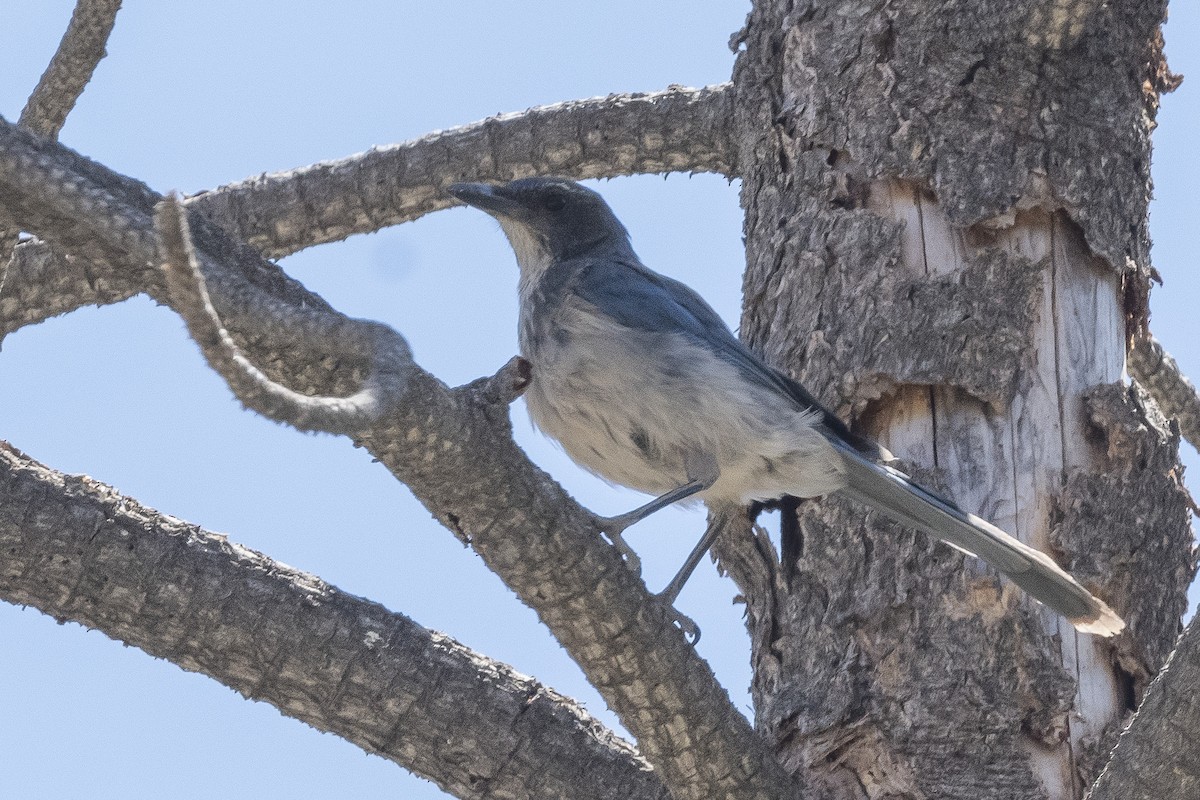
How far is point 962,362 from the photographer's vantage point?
162 inches

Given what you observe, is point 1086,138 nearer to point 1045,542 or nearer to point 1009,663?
point 1045,542

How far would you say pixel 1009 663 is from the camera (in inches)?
150

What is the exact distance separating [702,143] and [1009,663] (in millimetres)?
2370

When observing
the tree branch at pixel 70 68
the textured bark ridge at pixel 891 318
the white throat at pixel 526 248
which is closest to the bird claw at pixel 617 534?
the textured bark ridge at pixel 891 318

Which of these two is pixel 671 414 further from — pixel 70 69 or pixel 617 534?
pixel 70 69

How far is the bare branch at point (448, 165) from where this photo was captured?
219 inches

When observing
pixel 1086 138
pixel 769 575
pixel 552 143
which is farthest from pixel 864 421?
pixel 552 143

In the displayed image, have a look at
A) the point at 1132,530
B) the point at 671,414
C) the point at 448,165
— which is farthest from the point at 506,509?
the point at 448,165

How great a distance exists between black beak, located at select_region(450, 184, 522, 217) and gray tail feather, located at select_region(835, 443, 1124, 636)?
1.85m

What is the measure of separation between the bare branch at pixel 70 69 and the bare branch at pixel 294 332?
1.69 metres

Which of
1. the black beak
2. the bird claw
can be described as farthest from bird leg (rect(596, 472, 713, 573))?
the black beak

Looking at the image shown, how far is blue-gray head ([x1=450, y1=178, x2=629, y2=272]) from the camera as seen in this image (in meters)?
5.13

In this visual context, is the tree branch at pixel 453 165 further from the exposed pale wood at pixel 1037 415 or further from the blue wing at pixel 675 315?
the exposed pale wood at pixel 1037 415

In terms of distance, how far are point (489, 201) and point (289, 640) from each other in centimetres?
225
